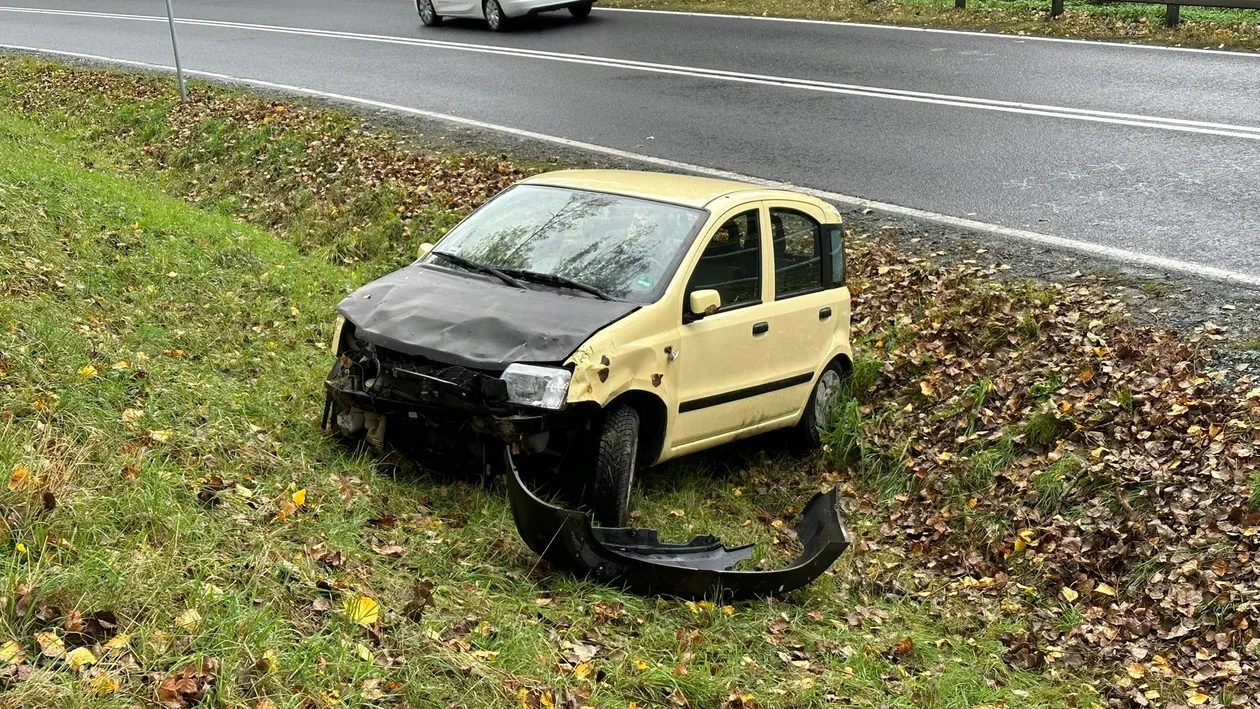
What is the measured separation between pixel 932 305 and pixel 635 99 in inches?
273

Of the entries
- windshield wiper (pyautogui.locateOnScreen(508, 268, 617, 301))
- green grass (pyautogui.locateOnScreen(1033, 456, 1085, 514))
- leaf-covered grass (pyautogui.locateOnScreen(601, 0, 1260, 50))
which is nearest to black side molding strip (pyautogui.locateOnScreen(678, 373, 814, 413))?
windshield wiper (pyautogui.locateOnScreen(508, 268, 617, 301))

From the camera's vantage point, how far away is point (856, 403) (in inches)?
315

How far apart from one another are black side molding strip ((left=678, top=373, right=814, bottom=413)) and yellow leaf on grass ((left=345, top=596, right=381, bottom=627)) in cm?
236

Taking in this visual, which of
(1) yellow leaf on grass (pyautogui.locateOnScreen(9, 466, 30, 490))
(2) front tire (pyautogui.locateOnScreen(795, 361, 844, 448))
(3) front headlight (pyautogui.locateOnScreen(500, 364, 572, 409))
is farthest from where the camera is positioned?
(2) front tire (pyautogui.locateOnScreen(795, 361, 844, 448))

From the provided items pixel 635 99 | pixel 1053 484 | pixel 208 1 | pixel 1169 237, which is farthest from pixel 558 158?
pixel 208 1

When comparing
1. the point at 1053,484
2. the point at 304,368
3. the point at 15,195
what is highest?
the point at 15,195

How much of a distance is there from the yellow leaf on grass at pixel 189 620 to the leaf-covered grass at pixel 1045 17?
15217 millimetres

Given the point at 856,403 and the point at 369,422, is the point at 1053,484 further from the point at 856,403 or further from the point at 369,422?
the point at 369,422

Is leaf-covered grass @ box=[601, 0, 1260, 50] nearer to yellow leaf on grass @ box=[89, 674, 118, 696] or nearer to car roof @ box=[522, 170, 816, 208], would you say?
car roof @ box=[522, 170, 816, 208]

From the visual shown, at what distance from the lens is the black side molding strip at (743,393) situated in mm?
6609

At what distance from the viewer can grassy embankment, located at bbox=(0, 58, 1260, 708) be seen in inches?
168

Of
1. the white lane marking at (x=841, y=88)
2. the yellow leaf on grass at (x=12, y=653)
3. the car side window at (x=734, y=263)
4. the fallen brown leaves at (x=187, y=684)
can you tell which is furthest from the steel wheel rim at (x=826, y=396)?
the white lane marking at (x=841, y=88)

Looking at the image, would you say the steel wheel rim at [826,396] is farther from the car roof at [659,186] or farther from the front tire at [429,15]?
the front tire at [429,15]

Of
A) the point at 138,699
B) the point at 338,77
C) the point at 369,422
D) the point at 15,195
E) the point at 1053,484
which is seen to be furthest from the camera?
the point at 338,77
